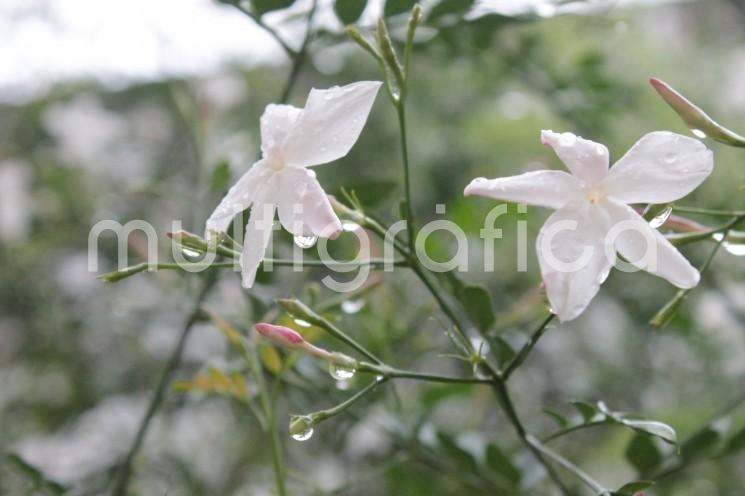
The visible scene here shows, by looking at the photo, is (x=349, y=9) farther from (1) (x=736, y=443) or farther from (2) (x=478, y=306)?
(1) (x=736, y=443)

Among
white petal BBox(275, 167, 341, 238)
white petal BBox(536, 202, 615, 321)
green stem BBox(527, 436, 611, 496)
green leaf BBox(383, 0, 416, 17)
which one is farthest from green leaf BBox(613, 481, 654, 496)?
green leaf BBox(383, 0, 416, 17)

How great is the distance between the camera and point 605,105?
94cm

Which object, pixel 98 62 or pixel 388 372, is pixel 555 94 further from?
pixel 98 62

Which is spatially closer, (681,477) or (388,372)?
(388,372)

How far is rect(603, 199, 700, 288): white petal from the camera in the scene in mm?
414

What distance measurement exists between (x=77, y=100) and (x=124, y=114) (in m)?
0.21

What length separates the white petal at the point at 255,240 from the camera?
0.46m

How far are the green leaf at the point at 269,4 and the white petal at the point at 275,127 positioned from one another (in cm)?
21

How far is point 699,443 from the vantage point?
0.60m

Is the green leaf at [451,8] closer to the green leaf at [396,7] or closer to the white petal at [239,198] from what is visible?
the green leaf at [396,7]

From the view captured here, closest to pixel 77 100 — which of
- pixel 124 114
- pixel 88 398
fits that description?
pixel 124 114

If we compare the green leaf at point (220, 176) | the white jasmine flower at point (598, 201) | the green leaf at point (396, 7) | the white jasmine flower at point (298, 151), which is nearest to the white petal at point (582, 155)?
the white jasmine flower at point (598, 201)

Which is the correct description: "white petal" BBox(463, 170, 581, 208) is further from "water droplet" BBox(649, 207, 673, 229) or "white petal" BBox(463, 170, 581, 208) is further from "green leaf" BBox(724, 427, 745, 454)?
"green leaf" BBox(724, 427, 745, 454)

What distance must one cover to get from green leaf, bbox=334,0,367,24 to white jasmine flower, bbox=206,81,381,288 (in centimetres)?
19
